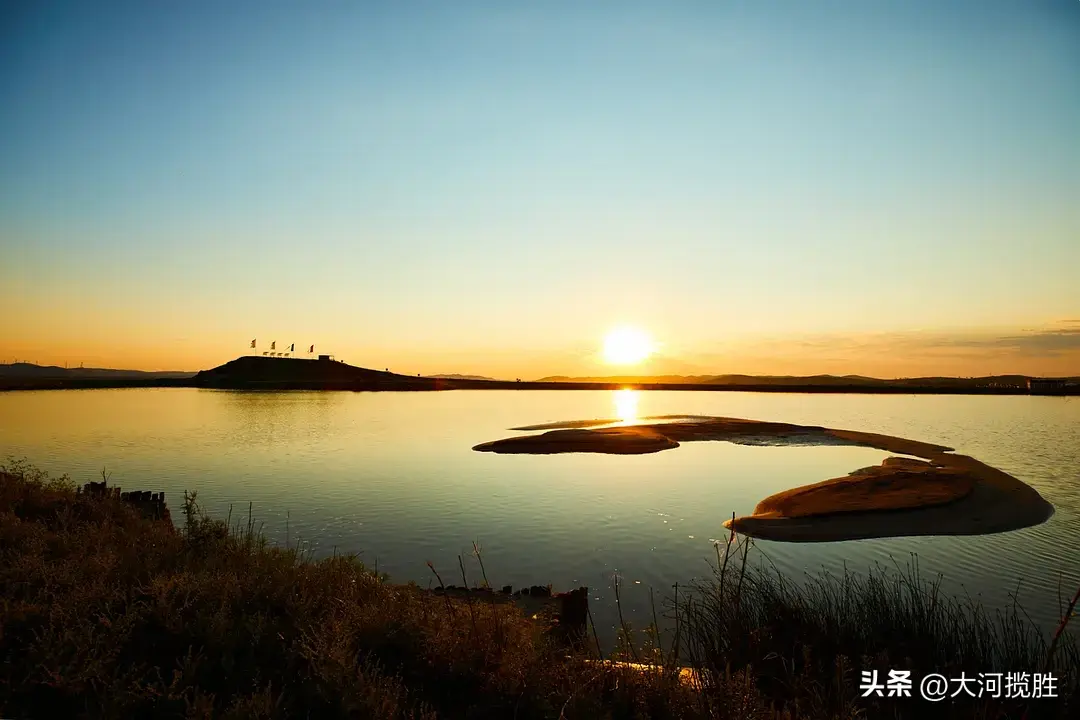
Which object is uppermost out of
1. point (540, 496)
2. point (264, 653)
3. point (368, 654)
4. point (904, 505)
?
point (368, 654)

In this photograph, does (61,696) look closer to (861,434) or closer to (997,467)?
(997,467)

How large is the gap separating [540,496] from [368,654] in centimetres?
1994

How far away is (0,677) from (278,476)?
2593 centimetres

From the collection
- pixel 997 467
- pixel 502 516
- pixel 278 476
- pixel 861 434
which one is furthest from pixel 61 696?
pixel 861 434

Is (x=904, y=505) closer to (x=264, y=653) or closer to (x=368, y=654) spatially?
(x=368, y=654)

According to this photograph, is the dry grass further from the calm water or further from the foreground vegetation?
the calm water

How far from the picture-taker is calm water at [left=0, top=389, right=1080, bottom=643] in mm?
16578

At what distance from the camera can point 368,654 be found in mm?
7375

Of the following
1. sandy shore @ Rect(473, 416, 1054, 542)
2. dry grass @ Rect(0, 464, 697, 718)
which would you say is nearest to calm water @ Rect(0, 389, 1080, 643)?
sandy shore @ Rect(473, 416, 1054, 542)

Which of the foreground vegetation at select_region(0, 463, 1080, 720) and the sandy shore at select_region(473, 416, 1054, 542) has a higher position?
the foreground vegetation at select_region(0, 463, 1080, 720)

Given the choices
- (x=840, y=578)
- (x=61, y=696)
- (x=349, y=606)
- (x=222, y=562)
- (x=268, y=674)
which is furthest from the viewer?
(x=840, y=578)

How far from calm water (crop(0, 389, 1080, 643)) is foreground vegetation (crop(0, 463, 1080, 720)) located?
14.1 feet

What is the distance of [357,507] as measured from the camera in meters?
24.4

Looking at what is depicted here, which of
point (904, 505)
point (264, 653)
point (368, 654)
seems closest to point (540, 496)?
point (904, 505)
